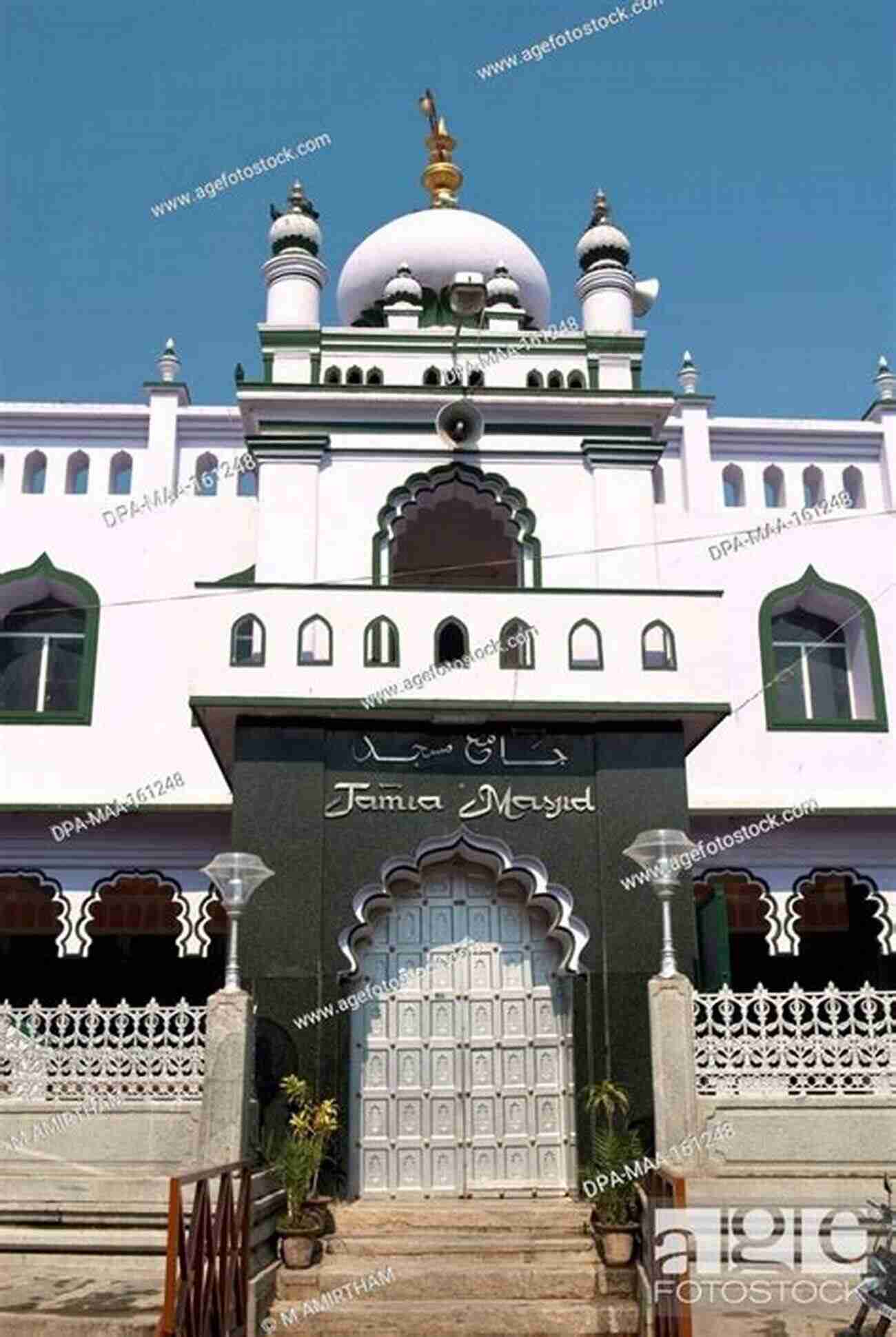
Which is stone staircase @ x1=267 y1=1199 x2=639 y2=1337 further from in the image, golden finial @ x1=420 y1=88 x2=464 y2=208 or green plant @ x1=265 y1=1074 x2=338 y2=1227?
golden finial @ x1=420 y1=88 x2=464 y2=208

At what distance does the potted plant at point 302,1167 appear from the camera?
30.0 ft

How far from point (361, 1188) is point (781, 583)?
8619mm

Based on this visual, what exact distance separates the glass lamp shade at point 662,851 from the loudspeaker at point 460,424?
17.0 ft

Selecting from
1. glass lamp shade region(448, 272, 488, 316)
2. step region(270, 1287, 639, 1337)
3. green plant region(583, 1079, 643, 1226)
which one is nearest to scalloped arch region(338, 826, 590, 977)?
green plant region(583, 1079, 643, 1226)

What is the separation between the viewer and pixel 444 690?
36.9 ft

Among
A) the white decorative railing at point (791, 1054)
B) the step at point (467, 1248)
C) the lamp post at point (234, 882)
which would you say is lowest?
the step at point (467, 1248)

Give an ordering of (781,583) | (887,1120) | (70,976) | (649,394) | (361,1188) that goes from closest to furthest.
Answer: (887,1120)
(361,1188)
(649,394)
(70,976)
(781,583)

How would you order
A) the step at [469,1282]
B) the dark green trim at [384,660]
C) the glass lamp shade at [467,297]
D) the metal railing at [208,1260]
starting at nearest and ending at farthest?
the metal railing at [208,1260] → the step at [469,1282] → the dark green trim at [384,660] → the glass lamp shade at [467,297]

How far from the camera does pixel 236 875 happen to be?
9703 mm

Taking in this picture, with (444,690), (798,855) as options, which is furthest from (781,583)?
(444,690)

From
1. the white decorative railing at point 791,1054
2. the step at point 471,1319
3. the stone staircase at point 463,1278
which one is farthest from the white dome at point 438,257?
the step at point 471,1319

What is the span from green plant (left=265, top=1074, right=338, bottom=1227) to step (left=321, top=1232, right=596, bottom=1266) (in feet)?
1.19

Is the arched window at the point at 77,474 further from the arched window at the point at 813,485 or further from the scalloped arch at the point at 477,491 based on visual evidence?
the arched window at the point at 813,485

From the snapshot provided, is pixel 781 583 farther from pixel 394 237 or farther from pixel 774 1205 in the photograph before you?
pixel 774 1205
